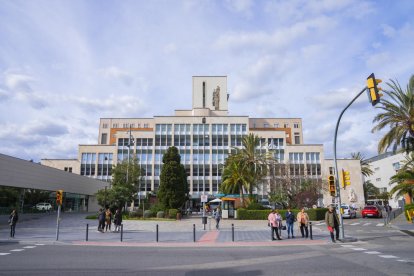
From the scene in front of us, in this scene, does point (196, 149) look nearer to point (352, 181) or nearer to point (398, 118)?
point (352, 181)

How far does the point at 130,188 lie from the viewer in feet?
132

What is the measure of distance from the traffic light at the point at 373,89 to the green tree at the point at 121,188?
30006 millimetres

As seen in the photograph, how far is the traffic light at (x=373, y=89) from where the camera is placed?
1291 cm

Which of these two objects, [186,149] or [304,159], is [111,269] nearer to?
[186,149]

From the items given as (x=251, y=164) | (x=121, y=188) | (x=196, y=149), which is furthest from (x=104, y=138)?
(x=251, y=164)

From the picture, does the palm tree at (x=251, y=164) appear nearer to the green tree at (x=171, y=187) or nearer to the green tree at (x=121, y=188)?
the green tree at (x=171, y=187)

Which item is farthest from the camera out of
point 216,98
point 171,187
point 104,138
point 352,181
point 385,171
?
point 385,171

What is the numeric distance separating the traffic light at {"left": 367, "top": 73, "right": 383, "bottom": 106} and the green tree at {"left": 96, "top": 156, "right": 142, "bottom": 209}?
30.0 m

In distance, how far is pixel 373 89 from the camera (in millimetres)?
13008

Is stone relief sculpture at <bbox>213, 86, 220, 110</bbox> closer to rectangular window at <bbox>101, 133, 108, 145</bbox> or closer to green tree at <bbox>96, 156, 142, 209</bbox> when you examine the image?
rectangular window at <bbox>101, 133, 108, 145</bbox>

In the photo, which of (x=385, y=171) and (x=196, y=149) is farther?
(x=385, y=171)

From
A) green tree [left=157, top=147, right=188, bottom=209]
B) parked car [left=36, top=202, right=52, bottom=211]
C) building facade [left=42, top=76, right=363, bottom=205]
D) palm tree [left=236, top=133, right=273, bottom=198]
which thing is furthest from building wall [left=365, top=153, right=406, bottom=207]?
parked car [left=36, top=202, right=52, bottom=211]

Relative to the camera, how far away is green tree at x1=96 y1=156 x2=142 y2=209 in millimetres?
38656

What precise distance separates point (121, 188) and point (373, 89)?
32017 mm
